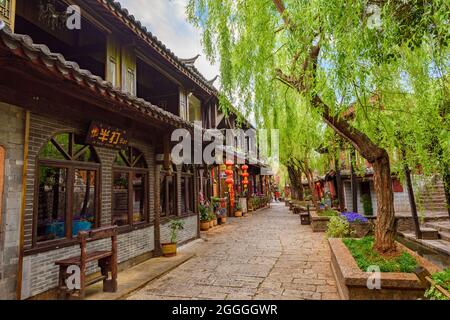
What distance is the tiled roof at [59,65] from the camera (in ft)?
7.80

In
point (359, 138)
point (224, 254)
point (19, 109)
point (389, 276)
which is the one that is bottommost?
point (224, 254)

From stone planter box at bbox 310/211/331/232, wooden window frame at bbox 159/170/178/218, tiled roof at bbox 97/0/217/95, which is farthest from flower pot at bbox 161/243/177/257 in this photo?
stone planter box at bbox 310/211/331/232

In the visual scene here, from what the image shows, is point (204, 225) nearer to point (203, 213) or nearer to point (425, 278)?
point (203, 213)

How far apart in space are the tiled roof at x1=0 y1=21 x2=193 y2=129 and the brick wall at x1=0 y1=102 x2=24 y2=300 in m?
1.23

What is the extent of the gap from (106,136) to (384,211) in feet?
17.3

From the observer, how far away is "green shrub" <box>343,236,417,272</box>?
399 centimetres

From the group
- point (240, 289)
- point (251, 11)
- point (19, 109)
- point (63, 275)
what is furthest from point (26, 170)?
point (251, 11)

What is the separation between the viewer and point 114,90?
3916 mm

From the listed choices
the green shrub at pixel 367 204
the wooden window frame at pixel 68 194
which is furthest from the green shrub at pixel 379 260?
the green shrub at pixel 367 204

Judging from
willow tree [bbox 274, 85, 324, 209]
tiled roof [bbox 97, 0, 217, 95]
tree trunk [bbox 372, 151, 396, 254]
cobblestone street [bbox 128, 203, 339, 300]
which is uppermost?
tiled roof [bbox 97, 0, 217, 95]

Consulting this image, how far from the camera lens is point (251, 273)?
5.55 m

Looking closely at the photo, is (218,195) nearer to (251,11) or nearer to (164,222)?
(164,222)

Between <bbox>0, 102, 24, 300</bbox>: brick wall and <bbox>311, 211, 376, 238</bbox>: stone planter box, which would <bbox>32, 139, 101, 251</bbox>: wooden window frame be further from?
<bbox>311, 211, 376, 238</bbox>: stone planter box

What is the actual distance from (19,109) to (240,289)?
4.40 metres
